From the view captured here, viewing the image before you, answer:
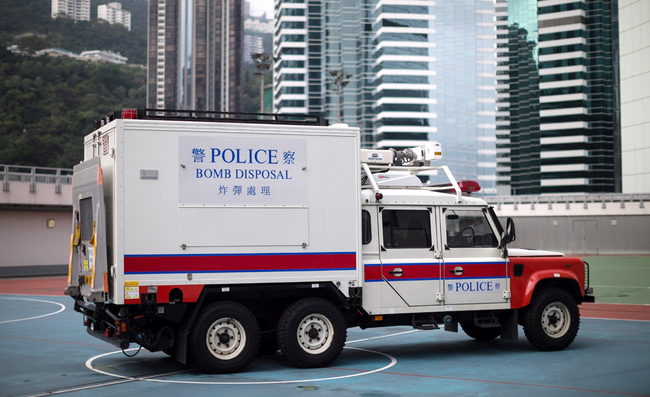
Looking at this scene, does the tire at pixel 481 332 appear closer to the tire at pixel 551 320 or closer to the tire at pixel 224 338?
the tire at pixel 551 320

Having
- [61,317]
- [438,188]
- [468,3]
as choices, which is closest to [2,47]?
[468,3]

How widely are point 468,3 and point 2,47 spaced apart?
85.6 meters

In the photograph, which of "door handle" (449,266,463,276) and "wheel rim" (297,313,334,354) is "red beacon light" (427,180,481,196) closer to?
"door handle" (449,266,463,276)

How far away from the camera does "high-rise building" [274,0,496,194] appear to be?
130625 millimetres

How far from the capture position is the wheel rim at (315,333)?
10.2 m

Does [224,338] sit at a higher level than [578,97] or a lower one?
lower

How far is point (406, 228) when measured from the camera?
1112cm

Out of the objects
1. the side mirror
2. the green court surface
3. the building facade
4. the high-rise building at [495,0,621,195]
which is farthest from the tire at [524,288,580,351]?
the high-rise building at [495,0,621,195]

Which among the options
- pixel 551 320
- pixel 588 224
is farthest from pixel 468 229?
pixel 588 224

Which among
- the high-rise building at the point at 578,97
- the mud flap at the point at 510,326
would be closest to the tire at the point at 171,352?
the mud flap at the point at 510,326

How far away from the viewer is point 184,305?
31.5 ft

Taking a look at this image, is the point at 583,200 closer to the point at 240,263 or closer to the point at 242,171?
the point at 242,171

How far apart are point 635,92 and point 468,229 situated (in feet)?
204

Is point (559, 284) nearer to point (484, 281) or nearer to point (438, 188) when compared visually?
point (484, 281)
